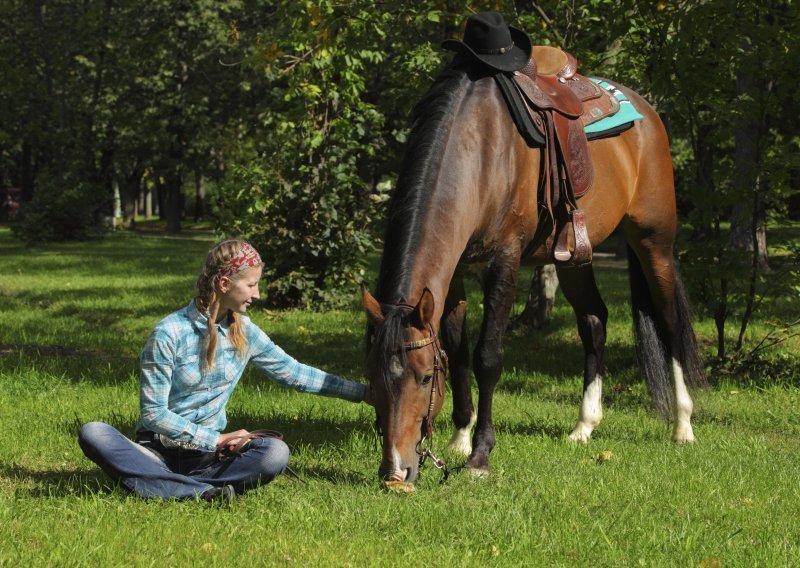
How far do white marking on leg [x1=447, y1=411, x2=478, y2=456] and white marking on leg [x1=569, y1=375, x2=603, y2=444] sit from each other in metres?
0.87

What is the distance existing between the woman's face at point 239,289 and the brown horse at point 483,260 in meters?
0.58

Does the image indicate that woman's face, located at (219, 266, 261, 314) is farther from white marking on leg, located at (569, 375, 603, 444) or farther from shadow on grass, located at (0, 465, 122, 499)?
white marking on leg, located at (569, 375, 603, 444)

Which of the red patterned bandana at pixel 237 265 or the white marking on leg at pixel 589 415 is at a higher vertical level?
the red patterned bandana at pixel 237 265

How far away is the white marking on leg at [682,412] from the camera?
6.98 meters

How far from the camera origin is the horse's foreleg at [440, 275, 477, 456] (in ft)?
20.0

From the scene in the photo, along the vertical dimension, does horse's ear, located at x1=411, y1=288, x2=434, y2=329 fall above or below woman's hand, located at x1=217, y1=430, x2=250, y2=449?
above

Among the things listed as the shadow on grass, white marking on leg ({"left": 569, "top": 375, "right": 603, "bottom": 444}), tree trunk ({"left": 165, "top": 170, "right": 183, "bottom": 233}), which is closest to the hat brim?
white marking on leg ({"left": 569, "top": 375, "right": 603, "bottom": 444})

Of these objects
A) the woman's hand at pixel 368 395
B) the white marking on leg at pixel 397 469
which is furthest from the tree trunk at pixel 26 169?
the white marking on leg at pixel 397 469

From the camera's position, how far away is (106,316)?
13.7 metres

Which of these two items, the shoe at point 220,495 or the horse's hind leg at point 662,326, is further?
the horse's hind leg at point 662,326

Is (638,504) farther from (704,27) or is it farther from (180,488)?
(704,27)

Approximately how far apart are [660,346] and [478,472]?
2536mm

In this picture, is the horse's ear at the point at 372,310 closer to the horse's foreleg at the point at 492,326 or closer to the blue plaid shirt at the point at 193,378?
the blue plaid shirt at the point at 193,378

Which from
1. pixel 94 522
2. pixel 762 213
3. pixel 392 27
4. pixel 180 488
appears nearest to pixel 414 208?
pixel 180 488
